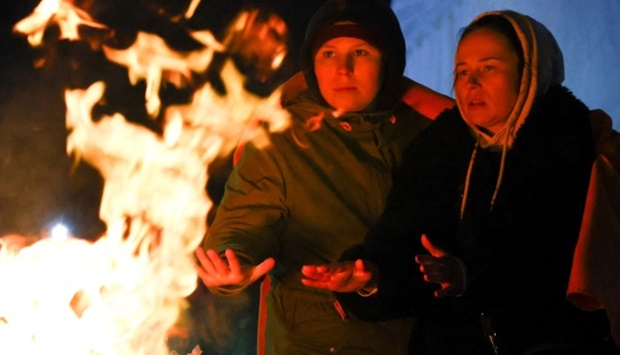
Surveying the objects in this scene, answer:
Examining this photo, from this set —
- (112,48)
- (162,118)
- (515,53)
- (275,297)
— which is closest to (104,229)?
(162,118)

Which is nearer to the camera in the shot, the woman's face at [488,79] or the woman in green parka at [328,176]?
the woman's face at [488,79]

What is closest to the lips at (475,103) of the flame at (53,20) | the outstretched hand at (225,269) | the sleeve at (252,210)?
the sleeve at (252,210)

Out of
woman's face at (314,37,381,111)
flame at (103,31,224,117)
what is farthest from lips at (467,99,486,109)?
flame at (103,31,224,117)

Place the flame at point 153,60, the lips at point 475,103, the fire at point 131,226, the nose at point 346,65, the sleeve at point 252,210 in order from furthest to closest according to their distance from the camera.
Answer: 1. the flame at point 153,60
2. the fire at point 131,226
3. the nose at point 346,65
4. the sleeve at point 252,210
5. the lips at point 475,103

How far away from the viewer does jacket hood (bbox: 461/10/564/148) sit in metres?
2.21

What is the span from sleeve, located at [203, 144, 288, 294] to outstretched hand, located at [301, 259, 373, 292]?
1.04ft

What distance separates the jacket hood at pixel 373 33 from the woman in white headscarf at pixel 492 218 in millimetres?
350

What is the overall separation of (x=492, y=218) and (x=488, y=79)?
48 cm

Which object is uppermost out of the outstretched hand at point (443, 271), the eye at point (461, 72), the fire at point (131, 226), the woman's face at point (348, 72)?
the eye at point (461, 72)

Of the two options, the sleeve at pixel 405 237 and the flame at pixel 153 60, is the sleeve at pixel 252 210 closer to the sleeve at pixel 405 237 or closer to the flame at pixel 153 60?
the sleeve at pixel 405 237

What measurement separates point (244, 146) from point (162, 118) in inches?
32.9

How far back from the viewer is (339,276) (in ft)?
7.02

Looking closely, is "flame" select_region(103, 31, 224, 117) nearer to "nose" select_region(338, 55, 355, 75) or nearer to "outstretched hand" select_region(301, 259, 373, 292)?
"nose" select_region(338, 55, 355, 75)

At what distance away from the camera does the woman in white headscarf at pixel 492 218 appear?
206 centimetres
